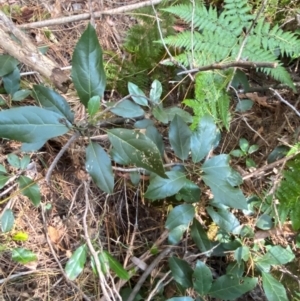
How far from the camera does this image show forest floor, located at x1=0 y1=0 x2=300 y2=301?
1.54m

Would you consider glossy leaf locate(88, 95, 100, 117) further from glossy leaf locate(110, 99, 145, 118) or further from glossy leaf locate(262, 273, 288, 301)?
glossy leaf locate(262, 273, 288, 301)

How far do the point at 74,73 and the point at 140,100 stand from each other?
1.04ft

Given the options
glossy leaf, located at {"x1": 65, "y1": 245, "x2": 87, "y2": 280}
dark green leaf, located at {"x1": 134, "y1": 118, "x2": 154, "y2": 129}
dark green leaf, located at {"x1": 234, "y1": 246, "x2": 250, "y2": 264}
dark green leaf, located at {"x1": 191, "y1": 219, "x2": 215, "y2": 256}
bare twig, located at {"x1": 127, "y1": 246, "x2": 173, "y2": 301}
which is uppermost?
dark green leaf, located at {"x1": 134, "y1": 118, "x2": 154, "y2": 129}

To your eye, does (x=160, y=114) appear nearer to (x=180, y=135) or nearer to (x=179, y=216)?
(x=180, y=135)

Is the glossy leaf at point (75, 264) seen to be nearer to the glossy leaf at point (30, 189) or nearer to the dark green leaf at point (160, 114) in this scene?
the glossy leaf at point (30, 189)

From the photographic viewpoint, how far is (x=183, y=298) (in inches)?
56.4

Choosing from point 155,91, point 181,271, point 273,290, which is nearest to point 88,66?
point 155,91

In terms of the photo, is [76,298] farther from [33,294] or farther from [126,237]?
[126,237]

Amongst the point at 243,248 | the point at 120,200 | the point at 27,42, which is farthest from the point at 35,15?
the point at 243,248

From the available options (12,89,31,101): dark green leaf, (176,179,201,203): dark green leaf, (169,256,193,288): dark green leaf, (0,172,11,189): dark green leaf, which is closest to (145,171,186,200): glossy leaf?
(176,179,201,203): dark green leaf

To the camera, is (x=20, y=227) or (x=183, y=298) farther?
(x=20, y=227)

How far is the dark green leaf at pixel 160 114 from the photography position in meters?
1.44

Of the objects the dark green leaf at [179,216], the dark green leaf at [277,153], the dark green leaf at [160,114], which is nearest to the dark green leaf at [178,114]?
the dark green leaf at [160,114]

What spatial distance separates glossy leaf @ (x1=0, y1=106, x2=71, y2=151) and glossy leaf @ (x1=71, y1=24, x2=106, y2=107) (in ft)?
0.43
